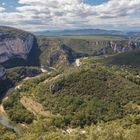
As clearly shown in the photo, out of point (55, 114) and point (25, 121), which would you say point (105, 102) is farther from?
point (25, 121)

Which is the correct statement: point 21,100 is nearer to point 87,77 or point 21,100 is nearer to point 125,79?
point 87,77

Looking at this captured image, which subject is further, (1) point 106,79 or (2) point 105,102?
(1) point 106,79

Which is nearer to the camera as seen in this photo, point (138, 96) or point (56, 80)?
point (138, 96)

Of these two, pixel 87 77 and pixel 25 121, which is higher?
pixel 87 77

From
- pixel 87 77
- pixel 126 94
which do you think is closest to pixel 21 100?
pixel 87 77

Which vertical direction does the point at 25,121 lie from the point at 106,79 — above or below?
below

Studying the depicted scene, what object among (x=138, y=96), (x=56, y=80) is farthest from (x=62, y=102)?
(x=138, y=96)

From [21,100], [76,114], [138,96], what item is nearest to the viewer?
[76,114]

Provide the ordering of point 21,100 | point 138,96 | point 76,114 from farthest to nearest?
point 21,100 < point 138,96 < point 76,114
